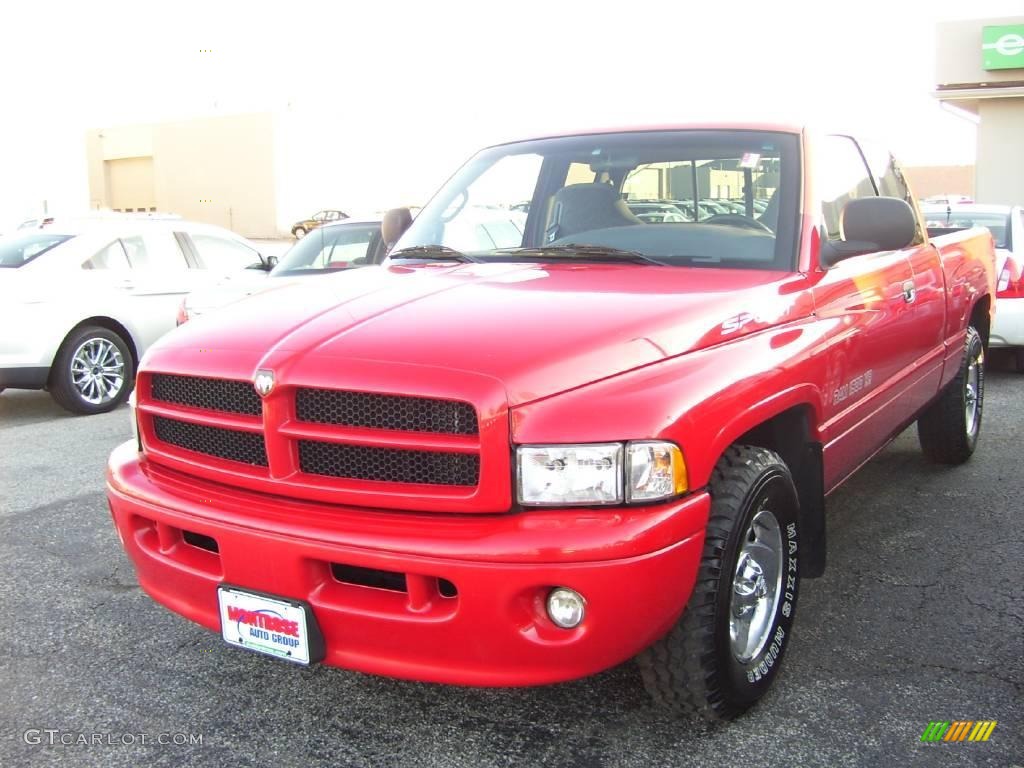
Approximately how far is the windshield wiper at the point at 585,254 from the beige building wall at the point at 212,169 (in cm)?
4987

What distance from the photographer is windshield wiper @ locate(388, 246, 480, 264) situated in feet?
12.2

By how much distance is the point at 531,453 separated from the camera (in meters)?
2.39

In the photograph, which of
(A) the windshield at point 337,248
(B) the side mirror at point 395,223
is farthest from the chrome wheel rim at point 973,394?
(A) the windshield at point 337,248

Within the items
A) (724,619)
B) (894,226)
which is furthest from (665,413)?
(894,226)

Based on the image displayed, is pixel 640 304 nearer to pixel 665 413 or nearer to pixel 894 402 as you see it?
pixel 665 413

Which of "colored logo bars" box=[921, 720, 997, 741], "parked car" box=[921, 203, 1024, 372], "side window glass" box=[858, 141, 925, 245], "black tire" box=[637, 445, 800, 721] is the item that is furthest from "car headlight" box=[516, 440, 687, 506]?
"parked car" box=[921, 203, 1024, 372]

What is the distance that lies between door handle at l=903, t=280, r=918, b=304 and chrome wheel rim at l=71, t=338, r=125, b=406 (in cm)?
624

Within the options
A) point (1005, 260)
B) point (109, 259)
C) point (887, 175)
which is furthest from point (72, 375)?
point (1005, 260)

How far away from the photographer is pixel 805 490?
129 inches

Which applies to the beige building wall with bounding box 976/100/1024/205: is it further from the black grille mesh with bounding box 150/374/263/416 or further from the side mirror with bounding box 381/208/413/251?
the black grille mesh with bounding box 150/374/263/416

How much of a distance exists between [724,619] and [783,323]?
970mm

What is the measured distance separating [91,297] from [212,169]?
1935 inches

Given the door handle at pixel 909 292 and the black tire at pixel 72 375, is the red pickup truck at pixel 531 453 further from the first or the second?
the black tire at pixel 72 375

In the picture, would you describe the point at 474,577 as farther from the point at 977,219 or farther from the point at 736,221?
the point at 977,219
